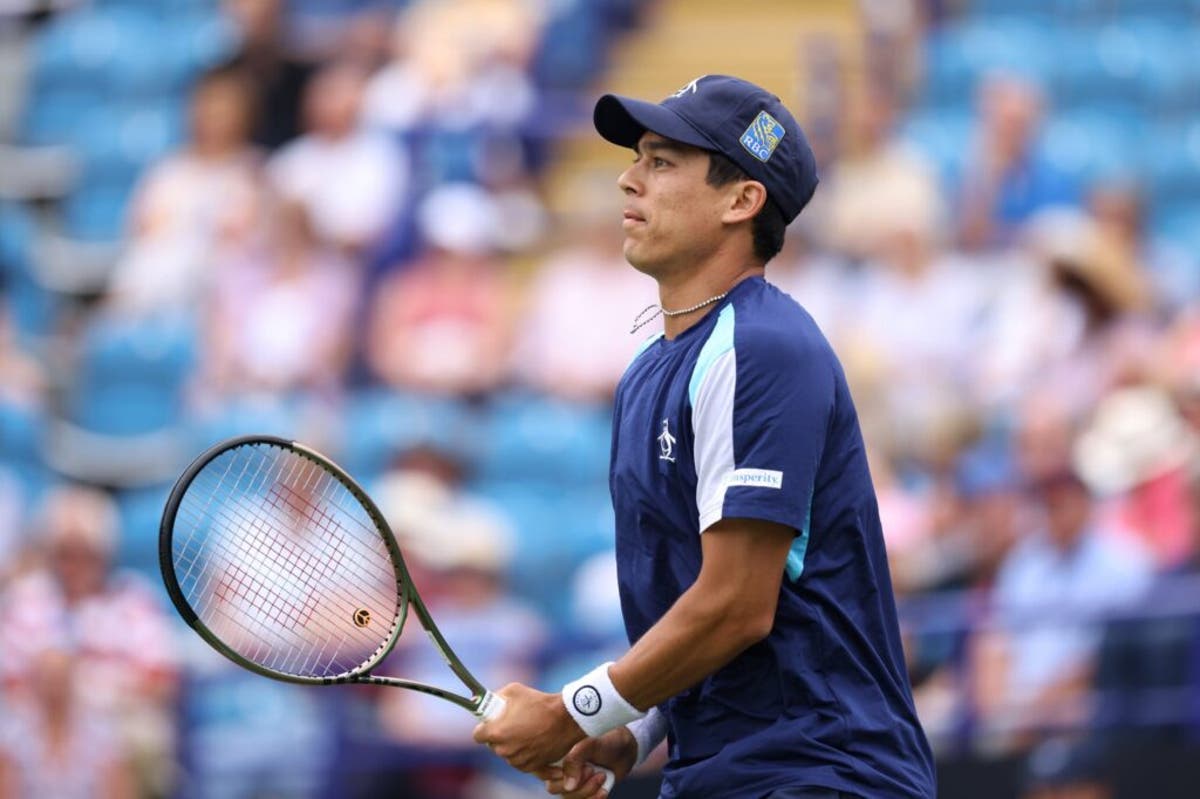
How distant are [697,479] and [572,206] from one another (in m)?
6.46

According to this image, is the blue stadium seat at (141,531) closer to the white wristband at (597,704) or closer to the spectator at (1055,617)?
the spectator at (1055,617)

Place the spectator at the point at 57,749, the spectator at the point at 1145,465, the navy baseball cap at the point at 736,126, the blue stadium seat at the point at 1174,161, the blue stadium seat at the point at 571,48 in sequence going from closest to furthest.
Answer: the navy baseball cap at the point at 736,126 → the spectator at the point at 1145,465 → the spectator at the point at 57,749 → the blue stadium seat at the point at 1174,161 → the blue stadium seat at the point at 571,48

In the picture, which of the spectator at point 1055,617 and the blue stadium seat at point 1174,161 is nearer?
the spectator at point 1055,617

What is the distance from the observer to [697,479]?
335cm

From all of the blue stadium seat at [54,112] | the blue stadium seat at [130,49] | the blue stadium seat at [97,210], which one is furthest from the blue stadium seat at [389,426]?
the blue stadium seat at [54,112]

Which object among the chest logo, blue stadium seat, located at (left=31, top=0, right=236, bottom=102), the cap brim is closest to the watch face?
the chest logo

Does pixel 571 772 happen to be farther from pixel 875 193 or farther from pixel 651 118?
pixel 875 193

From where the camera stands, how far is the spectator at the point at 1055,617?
6.62 metres

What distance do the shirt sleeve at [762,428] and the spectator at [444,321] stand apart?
5485mm

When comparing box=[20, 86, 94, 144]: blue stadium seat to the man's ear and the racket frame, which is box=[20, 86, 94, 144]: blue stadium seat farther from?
the man's ear

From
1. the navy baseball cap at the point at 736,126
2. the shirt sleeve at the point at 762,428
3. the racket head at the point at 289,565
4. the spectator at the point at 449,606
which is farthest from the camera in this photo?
the spectator at the point at 449,606

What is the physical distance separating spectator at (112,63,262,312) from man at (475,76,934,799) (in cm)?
628

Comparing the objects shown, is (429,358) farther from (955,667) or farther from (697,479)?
(697,479)

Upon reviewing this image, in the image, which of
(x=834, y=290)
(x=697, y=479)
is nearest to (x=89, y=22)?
(x=834, y=290)
